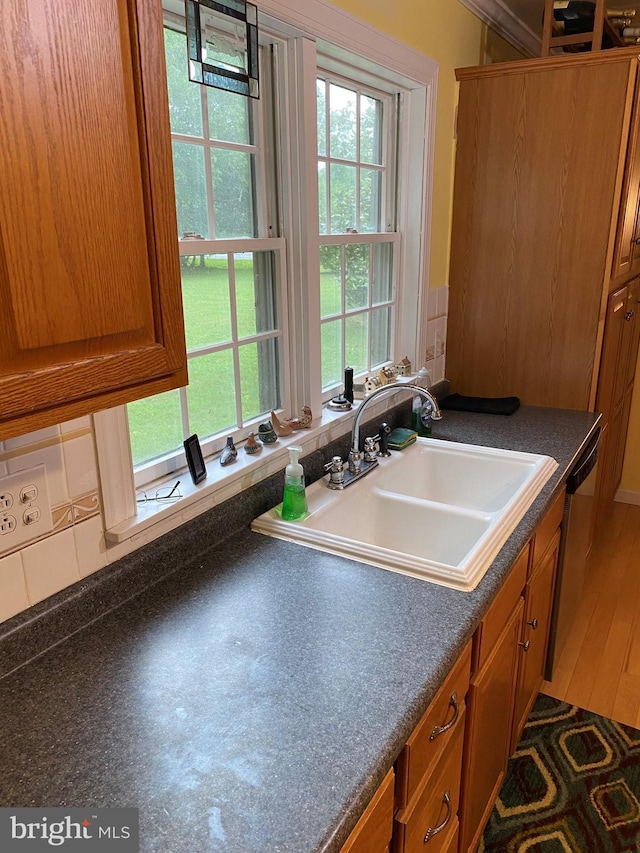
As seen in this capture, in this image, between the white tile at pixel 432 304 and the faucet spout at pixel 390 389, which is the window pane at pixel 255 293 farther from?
the white tile at pixel 432 304

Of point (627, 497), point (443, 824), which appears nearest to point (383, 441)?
point (443, 824)

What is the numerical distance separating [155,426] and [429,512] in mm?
761

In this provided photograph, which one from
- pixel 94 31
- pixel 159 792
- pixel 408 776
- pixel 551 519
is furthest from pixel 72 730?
pixel 551 519

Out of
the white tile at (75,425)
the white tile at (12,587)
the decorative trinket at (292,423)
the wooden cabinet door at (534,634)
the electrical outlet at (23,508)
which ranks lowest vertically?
the wooden cabinet door at (534,634)

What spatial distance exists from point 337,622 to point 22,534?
0.58m

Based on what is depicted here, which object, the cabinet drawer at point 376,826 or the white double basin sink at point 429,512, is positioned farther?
the white double basin sink at point 429,512

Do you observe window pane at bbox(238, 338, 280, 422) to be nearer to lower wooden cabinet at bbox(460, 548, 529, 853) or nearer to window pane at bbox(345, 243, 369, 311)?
window pane at bbox(345, 243, 369, 311)

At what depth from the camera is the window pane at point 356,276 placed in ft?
7.12

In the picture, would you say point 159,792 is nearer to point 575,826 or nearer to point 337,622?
point 337,622

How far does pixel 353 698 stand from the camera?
0.99m

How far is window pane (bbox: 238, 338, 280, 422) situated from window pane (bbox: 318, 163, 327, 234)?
1.43ft

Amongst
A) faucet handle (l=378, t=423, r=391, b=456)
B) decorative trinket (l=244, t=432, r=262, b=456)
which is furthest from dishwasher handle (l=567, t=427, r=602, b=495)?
decorative trinket (l=244, t=432, r=262, b=456)

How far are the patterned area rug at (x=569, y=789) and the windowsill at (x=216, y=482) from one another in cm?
116

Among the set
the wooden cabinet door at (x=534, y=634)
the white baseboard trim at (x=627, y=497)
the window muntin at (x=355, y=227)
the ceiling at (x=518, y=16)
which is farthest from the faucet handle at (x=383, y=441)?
the white baseboard trim at (x=627, y=497)
